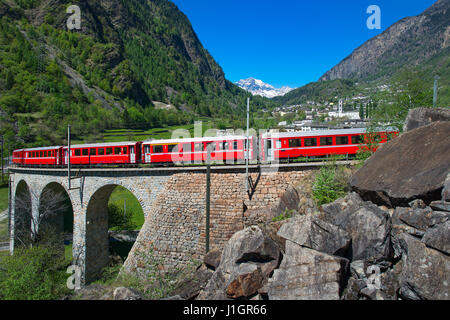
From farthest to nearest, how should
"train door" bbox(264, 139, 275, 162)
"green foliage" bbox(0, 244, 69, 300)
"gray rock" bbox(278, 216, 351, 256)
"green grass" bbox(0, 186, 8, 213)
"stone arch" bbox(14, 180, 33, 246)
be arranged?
"green grass" bbox(0, 186, 8, 213) → "stone arch" bbox(14, 180, 33, 246) → "train door" bbox(264, 139, 275, 162) → "green foliage" bbox(0, 244, 69, 300) → "gray rock" bbox(278, 216, 351, 256)

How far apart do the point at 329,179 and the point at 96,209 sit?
60.1ft

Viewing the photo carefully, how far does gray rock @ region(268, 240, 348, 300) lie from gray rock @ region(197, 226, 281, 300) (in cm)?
54

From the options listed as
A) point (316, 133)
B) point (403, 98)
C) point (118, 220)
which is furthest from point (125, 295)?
point (118, 220)

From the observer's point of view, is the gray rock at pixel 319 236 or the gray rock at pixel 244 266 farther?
the gray rock at pixel 244 266

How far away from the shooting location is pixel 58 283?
16922 millimetres

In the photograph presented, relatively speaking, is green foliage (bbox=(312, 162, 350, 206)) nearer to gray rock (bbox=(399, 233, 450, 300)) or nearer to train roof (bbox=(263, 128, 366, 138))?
train roof (bbox=(263, 128, 366, 138))

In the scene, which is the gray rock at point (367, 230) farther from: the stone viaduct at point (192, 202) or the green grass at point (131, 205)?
the green grass at point (131, 205)

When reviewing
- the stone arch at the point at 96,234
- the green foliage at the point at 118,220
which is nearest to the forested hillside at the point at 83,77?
the green foliage at the point at 118,220

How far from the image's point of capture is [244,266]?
7.98 m

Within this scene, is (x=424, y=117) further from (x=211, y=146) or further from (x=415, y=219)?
(x=211, y=146)

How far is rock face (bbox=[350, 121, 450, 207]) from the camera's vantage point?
680 cm

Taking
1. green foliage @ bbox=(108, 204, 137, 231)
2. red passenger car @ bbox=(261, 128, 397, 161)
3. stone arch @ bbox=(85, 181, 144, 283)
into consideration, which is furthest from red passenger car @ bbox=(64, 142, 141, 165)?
green foliage @ bbox=(108, 204, 137, 231)

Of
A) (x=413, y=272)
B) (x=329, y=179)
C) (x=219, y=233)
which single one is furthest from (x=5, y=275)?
(x=413, y=272)

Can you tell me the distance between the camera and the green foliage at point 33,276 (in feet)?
44.6
